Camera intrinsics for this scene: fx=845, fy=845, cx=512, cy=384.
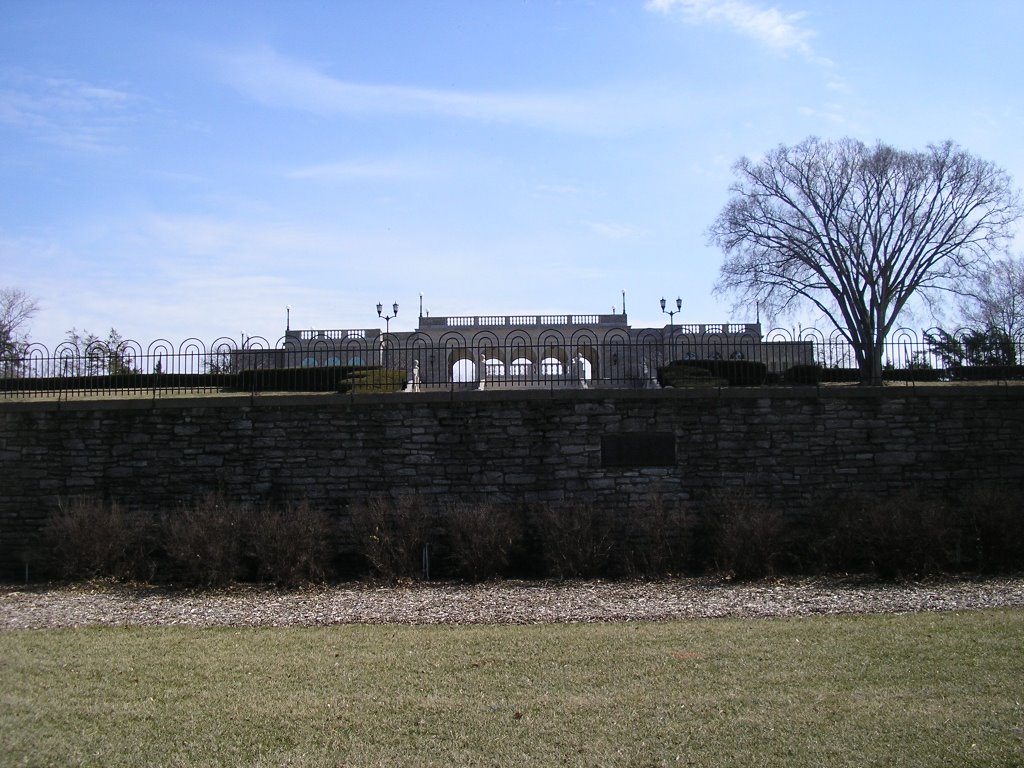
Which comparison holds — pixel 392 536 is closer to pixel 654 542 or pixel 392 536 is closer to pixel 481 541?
pixel 481 541

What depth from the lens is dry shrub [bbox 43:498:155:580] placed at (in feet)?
36.6

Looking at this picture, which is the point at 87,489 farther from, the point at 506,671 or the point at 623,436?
the point at 506,671

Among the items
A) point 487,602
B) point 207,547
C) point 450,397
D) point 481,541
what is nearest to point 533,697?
point 487,602

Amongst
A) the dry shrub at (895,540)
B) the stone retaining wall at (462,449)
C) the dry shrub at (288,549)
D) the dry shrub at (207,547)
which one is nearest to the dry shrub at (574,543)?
the stone retaining wall at (462,449)

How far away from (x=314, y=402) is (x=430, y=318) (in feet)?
121

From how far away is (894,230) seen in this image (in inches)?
1041

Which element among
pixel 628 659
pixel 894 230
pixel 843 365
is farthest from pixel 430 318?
pixel 628 659

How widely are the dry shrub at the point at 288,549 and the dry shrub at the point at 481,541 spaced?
5.72 ft

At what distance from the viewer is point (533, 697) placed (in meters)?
5.61

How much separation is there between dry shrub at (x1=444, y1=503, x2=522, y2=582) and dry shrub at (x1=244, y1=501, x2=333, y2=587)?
1.74 meters

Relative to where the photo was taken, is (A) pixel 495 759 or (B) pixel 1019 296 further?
(B) pixel 1019 296

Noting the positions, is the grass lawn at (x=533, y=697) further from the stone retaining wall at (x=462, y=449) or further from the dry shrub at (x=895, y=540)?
the stone retaining wall at (x=462, y=449)

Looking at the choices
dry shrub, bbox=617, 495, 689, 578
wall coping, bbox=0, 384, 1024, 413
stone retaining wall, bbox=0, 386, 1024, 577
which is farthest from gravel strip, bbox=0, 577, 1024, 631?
wall coping, bbox=0, 384, 1024, 413

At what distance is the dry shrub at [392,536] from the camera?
11.2 metres
